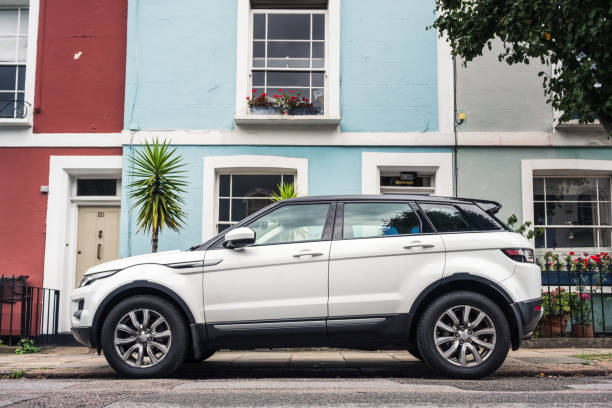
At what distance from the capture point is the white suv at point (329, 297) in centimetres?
585

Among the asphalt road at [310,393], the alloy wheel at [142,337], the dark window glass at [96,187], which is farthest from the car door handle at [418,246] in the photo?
the dark window glass at [96,187]

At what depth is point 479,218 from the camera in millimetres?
6234

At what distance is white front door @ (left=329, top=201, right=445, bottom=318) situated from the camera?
231 inches

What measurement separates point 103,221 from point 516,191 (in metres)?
7.54

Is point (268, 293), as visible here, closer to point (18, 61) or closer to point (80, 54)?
point (80, 54)

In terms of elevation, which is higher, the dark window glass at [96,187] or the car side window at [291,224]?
the dark window glass at [96,187]

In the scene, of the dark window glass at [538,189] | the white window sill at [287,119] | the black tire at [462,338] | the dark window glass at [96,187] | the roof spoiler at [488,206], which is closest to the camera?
the black tire at [462,338]

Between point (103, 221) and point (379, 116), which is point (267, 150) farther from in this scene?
point (103, 221)

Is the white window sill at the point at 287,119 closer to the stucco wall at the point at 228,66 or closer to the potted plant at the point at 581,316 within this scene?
the stucco wall at the point at 228,66

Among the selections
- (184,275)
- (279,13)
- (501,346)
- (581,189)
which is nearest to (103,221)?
(279,13)

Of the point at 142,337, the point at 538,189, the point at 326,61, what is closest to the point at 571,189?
the point at 538,189

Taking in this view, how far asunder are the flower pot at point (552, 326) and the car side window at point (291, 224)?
4999 millimetres

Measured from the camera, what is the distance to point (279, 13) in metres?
11.2

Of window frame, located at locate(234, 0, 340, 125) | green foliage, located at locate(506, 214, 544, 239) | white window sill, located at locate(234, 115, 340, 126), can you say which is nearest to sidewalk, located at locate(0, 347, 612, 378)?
green foliage, located at locate(506, 214, 544, 239)
